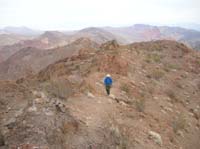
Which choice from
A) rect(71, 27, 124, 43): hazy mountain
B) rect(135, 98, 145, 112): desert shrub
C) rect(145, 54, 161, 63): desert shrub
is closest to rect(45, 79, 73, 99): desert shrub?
rect(135, 98, 145, 112): desert shrub

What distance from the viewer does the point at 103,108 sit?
9.56 metres

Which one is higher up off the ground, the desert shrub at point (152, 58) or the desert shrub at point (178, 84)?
the desert shrub at point (152, 58)

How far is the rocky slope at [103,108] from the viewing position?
25.2 ft

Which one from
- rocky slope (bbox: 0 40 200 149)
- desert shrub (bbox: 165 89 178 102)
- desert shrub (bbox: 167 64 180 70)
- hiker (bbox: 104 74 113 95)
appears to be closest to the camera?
rocky slope (bbox: 0 40 200 149)

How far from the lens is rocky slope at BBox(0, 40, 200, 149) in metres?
7.69

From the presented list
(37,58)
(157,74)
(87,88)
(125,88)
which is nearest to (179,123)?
(125,88)

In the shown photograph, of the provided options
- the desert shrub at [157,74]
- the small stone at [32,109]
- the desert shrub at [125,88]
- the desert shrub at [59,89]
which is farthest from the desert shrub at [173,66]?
the small stone at [32,109]

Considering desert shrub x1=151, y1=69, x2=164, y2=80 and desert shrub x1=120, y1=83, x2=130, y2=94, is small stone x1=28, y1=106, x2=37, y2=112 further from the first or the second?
desert shrub x1=151, y1=69, x2=164, y2=80

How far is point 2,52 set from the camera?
76.0 metres

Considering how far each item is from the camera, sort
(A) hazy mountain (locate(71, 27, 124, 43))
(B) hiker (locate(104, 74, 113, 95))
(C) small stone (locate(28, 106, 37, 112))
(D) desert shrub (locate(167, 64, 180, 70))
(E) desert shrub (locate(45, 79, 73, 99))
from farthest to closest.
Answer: (A) hazy mountain (locate(71, 27, 124, 43)) < (D) desert shrub (locate(167, 64, 180, 70)) < (B) hiker (locate(104, 74, 113, 95)) < (E) desert shrub (locate(45, 79, 73, 99)) < (C) small stone (locate(28, 106, 37, 112))

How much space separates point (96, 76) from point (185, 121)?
3317 millimetres

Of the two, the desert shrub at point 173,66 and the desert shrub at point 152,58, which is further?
the desert shrub at point 152,58

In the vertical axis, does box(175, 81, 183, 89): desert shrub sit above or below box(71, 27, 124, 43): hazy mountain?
above

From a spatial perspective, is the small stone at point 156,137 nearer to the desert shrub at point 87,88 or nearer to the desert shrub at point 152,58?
the desert shrub at point 87,88
